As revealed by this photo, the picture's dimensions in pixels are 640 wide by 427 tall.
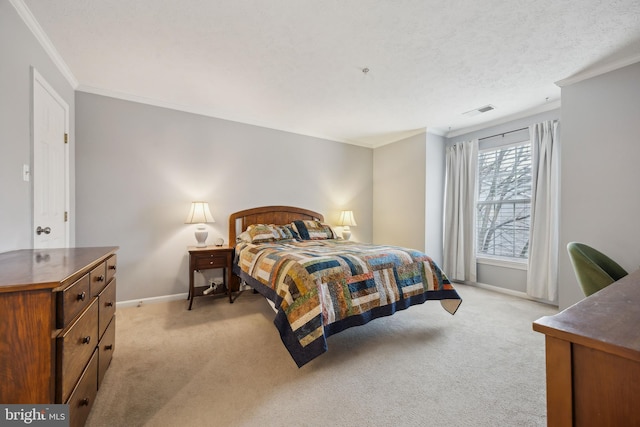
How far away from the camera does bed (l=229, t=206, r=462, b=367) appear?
1.89 m

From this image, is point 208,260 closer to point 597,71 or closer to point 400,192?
point 400,192

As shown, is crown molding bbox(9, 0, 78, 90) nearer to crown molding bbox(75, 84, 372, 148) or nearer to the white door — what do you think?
crown molding bbox(75, 84, 372, 148)

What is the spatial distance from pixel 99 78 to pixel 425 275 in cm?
396

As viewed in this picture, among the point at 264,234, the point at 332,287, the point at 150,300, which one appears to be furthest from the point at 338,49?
the point at 150,300

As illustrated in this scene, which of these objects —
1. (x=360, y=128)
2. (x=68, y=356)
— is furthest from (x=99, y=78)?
(x=360, y=128)

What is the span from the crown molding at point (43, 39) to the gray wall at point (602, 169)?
480 cm

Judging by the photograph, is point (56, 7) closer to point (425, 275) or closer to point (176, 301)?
point (176, 301)

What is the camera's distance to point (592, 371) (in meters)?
0.57

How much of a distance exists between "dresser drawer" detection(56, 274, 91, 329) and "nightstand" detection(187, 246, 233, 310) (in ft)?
6.01

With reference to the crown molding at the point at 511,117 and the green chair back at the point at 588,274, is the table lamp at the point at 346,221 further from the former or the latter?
the green chair back at the point at 588,274

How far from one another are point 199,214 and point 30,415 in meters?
2.57

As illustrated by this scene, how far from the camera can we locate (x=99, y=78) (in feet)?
9.20

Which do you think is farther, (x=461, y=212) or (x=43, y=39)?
(x=461, y=212)

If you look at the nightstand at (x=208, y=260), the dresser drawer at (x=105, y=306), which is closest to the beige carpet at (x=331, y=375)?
the dresser drawer at (x=105, y=306)
